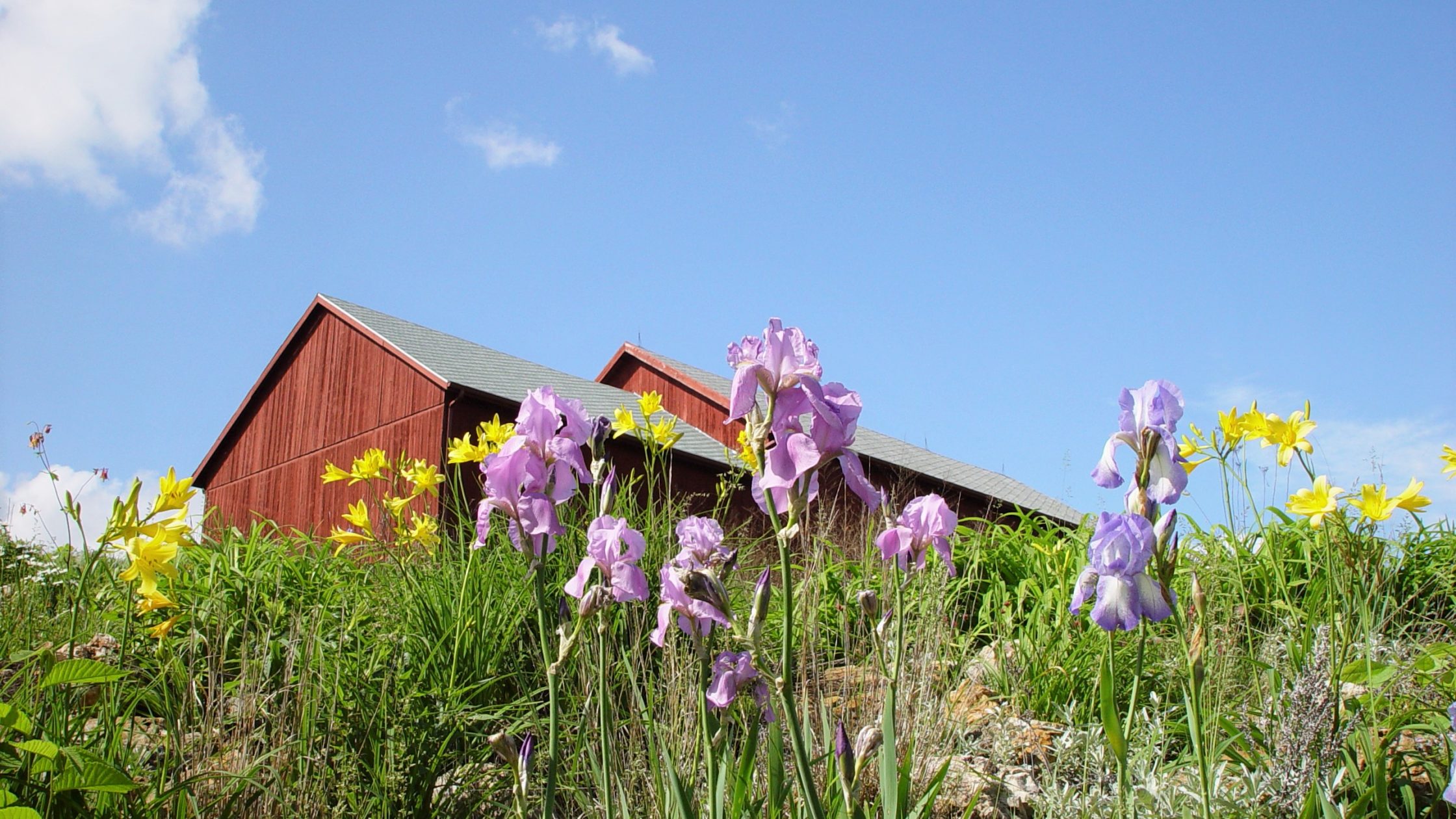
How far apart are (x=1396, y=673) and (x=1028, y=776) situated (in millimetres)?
1419

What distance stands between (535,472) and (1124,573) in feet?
3.40

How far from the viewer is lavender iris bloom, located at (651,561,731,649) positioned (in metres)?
1.60

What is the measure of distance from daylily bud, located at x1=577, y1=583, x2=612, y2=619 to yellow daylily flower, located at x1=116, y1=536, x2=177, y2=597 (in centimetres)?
129

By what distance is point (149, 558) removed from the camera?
2.35 metres

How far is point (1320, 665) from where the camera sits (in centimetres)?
224

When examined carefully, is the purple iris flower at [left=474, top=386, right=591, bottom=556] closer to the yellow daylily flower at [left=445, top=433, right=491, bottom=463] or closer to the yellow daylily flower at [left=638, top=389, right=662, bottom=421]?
the yellow daylily flower at [left=445, top=433, right=491, bottom=463]

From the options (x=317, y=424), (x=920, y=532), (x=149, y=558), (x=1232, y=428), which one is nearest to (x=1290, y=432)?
(x=1232, y=428)

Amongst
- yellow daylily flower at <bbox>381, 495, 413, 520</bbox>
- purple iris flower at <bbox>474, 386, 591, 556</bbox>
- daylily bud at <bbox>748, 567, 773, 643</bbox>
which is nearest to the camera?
daylily bud at <bbox>748, 567, 773, 643</bbox>

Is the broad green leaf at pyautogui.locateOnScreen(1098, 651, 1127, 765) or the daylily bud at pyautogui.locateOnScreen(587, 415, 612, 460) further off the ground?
the daylily bud at pyautogui.locateOnScreen(587, 415, 612, 460)

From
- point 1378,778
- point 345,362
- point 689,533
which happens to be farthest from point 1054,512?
point 689,533

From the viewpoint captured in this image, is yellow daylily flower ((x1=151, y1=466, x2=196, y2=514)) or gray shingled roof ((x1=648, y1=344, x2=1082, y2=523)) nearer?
yellow daylily flower ((x1=151, y1=466, x2=196, y2=514))

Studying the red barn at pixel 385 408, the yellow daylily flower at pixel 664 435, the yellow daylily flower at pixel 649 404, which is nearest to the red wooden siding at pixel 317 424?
the red barn at pixel 385 408

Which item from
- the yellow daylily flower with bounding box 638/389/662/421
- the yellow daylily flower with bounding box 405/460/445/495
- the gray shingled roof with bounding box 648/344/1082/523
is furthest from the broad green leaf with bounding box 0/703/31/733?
the gray shingled roof with bounding box 648/344/1082/523

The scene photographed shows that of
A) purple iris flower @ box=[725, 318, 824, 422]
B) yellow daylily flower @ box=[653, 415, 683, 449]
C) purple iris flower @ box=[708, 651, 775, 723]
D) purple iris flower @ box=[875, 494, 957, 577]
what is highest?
yellow daylily flower @ box=[653, 415, 683, 449]
